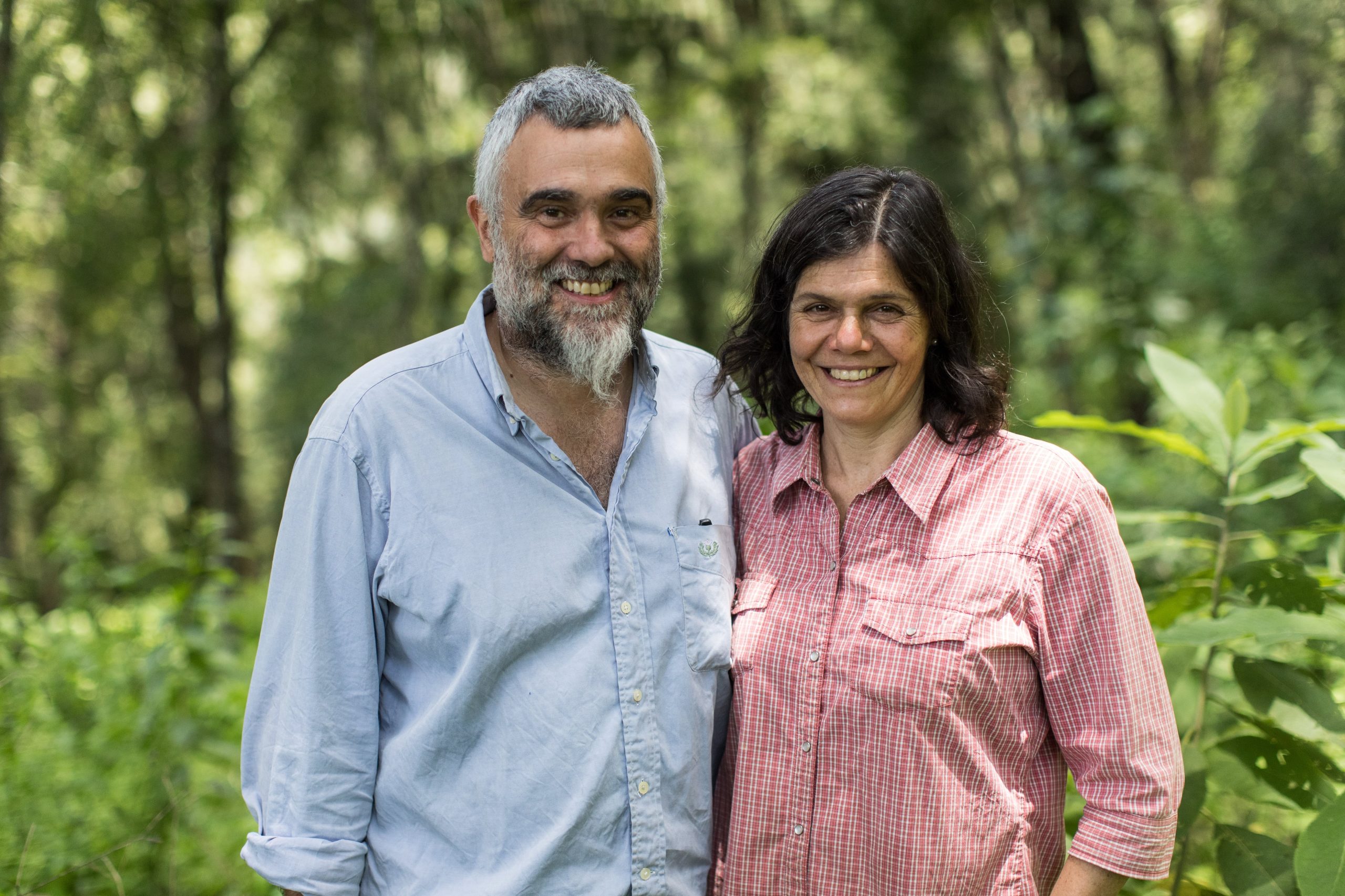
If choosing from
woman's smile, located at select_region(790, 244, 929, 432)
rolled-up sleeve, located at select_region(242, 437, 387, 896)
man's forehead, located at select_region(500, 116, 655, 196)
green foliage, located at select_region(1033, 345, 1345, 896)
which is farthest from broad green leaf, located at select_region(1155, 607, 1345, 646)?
rolled-up sleeve, located at select_region(242, 437, 387, 896)

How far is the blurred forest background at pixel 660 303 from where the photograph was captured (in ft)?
8.94

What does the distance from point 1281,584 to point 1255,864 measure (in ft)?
2.01

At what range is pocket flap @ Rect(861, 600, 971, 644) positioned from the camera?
6.23 feet

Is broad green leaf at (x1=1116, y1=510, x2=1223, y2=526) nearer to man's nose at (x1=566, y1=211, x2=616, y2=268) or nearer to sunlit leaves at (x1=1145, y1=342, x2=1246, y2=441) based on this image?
sunlit leaves at (x1=1145, y1=342, x2=1246, y2=441)

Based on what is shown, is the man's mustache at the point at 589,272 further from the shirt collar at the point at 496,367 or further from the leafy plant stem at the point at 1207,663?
the leafy plant stem at the point at 1207,663

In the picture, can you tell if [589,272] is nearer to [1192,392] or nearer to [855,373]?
[855,373]

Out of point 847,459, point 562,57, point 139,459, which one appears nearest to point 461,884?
point 847,459

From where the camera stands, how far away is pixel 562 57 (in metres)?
9.03

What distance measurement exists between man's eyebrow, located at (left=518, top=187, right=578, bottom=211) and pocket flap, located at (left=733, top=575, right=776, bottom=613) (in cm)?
86

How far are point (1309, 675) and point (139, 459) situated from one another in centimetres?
1434

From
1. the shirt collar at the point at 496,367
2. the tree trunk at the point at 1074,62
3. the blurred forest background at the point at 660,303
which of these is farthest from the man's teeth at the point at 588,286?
the tree trunk at the point at 1074,62

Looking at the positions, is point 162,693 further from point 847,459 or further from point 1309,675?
point 1309,675

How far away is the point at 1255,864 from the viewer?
2.27m

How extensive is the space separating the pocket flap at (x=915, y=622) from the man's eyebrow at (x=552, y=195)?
996 millimetres
